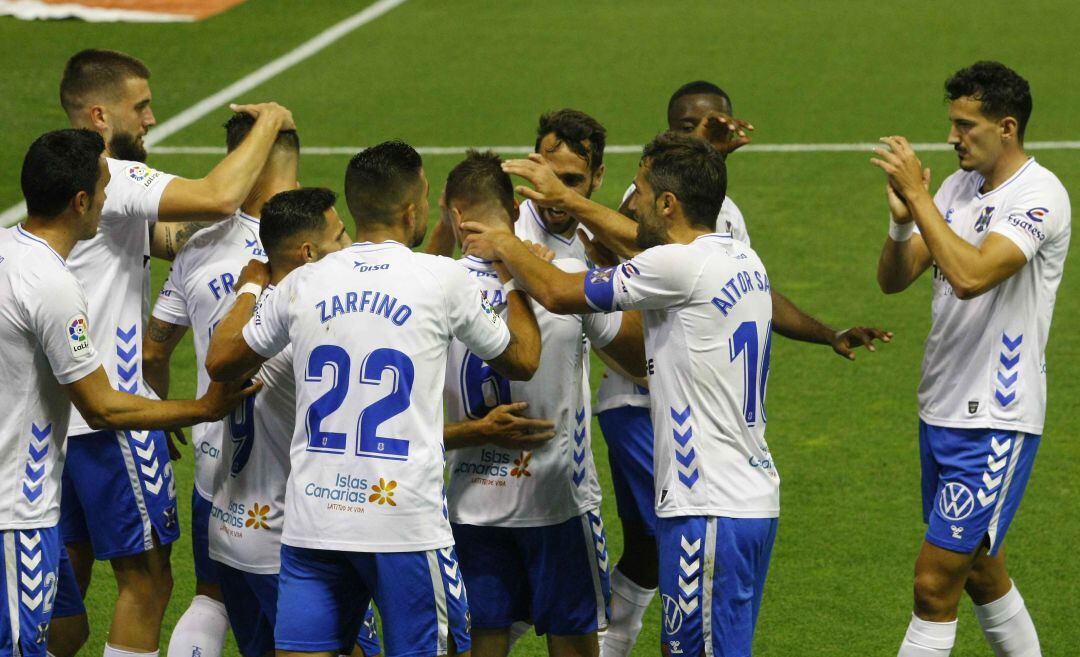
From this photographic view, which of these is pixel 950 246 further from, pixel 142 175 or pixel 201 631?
pixel 201 631

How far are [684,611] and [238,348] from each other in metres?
1.65

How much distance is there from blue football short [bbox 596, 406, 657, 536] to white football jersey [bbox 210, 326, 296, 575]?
4.82ft

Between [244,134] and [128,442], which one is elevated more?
[244,134]

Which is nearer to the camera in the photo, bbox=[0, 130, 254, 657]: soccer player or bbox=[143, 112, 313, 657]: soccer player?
bbox=[0, 130, 254, 657]: soccer player

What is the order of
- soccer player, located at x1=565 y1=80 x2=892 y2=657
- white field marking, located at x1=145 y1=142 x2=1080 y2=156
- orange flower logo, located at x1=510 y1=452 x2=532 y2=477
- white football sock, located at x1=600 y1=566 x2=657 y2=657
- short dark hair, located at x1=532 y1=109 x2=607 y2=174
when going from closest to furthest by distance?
1. orange flower logo, located at x1=510 y1=452 x2=532 y2=477
2. short dark hair, located at x1=532 y1=109 x2=607 y2=174
3. soccer player, located at x1=565 y1=80 x2=892 y2=657
4. white football sock, located at x1=600 y1=566 x2=657 y2=657
5. white field marking, located at x1=145 y1=142 x2=1080 y2=156

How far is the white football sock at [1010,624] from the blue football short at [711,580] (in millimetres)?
1459

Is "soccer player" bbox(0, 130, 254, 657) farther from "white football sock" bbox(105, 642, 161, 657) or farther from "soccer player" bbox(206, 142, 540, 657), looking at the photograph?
"white football sock" bbox(105, 642, 161, 657)

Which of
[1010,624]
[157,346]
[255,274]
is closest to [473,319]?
[255,274]

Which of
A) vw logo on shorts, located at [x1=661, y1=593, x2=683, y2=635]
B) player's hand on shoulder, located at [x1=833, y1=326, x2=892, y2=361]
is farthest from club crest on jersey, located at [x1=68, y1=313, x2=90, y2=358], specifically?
player's hand on shoulder, located at [x1=833, y1=326, x2=892, y2=361]

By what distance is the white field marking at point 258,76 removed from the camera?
15.1 metres

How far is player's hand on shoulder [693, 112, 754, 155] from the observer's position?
636 centimetres

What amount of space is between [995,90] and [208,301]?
2976 millimetres

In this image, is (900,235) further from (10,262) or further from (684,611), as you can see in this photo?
(10,262)

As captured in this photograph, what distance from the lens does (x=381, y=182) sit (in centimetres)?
480
